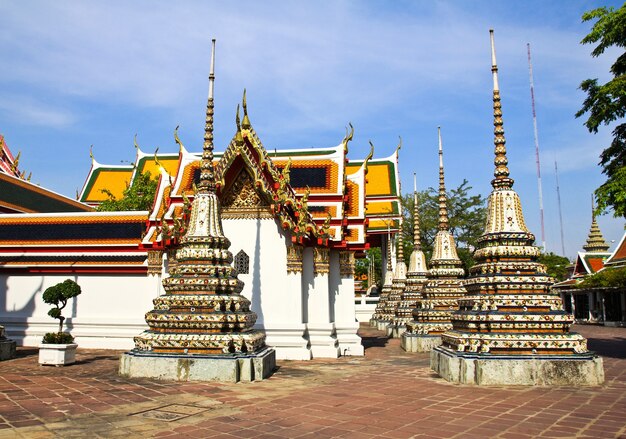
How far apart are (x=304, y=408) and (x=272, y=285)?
7412mm

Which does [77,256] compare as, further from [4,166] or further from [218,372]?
[4,166]

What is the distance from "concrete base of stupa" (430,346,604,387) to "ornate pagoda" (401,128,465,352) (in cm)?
730

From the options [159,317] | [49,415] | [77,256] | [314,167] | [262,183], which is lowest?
[49,415]

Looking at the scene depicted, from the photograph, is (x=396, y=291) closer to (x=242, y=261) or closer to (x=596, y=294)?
(x=242, y=261)

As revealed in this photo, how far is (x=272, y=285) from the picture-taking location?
14.6 meters

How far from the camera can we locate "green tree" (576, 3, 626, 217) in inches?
412

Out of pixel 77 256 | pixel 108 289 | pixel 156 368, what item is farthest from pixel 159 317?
pixel 77 256

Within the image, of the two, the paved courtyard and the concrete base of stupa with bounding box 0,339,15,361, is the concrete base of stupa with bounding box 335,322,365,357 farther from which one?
the concrete base of stupa with bounding box 0,339,15,361

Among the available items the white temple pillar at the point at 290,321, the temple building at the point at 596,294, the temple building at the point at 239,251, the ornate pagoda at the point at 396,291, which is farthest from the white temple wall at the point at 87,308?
the temple building at the point at 596,294

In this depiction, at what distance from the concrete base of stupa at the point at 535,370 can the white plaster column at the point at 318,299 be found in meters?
6.13

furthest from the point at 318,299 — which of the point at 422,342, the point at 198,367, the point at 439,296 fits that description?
the point at 198,367

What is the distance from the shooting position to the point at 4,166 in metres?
28.0

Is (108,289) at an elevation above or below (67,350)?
above

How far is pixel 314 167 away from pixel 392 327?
855 cm
